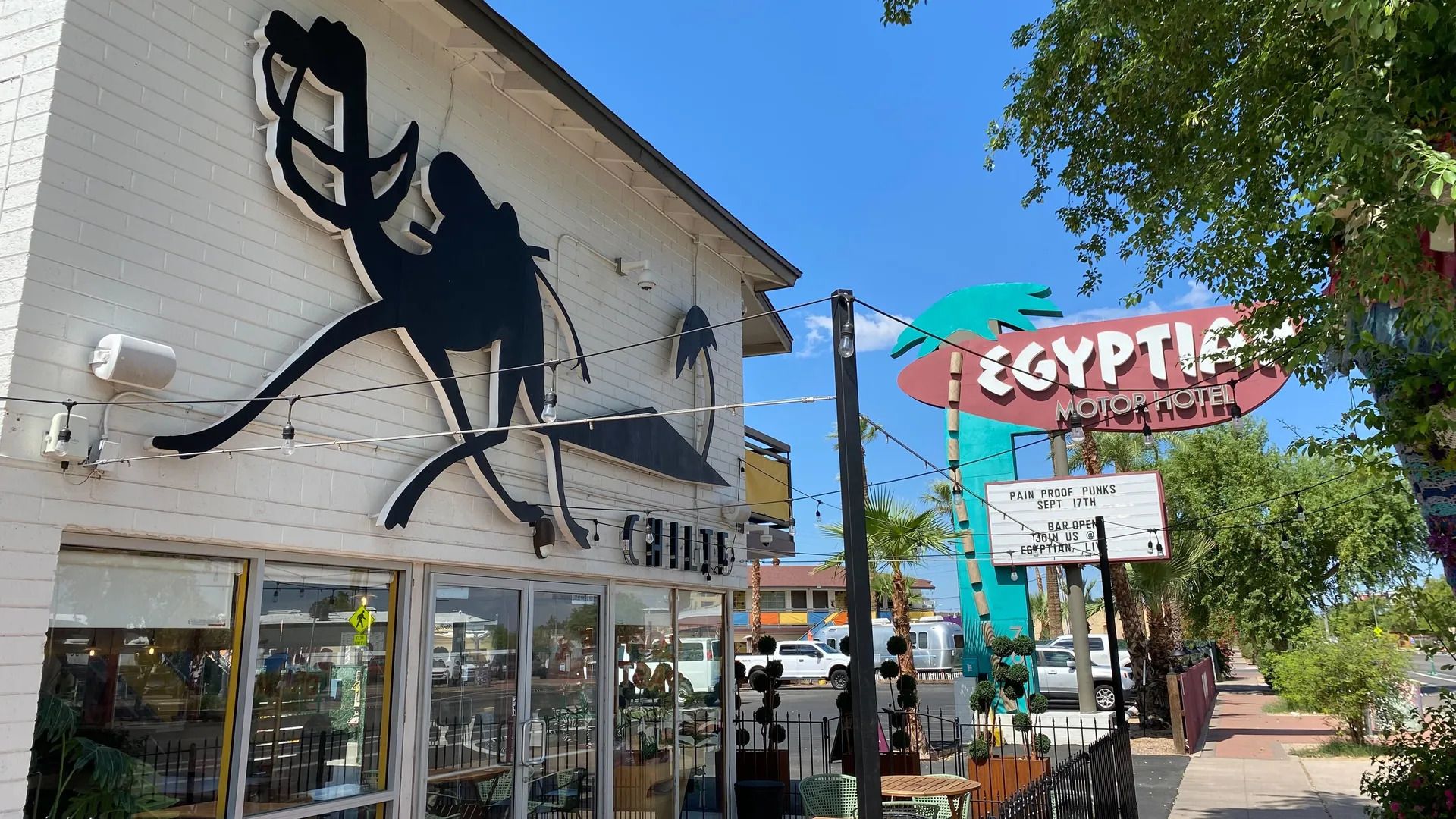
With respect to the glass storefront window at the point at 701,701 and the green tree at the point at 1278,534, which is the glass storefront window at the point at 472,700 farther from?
the green tree at the point at 1278,534

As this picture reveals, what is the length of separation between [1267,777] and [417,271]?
42.3ft

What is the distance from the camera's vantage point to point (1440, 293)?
4.69 meters

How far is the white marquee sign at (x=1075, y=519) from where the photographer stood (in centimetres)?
1625

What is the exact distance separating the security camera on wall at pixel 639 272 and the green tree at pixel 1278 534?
1698 centimetres

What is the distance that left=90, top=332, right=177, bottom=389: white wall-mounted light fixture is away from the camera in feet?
14.5

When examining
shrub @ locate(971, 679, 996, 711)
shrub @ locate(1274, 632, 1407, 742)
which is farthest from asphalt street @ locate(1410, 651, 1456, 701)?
shrub @ locate(971, 679, 996, 711)

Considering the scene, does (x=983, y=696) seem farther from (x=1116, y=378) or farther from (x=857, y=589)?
(x=857, y=589)

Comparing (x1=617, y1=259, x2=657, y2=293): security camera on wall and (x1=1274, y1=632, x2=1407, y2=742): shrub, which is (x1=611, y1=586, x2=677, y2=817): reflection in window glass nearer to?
(x1=617, y1=259, x2=657, y2=293): security camera on wall

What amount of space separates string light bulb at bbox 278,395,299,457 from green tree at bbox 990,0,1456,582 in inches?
209

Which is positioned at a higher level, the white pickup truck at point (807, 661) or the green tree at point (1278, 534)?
the green tree at point (1278, 534)

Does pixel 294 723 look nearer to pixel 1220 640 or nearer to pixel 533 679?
pixel 533 679

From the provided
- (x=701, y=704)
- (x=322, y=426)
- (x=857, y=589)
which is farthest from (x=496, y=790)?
(x=857, y=589)

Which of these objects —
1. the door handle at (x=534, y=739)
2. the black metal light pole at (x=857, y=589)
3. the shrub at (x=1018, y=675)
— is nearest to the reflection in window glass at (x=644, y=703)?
the door handle at (x=534, y=739)

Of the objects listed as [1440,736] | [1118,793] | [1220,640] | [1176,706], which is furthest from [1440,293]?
[1220,640]
